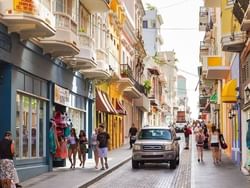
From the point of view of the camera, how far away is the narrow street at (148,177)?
65.9ft

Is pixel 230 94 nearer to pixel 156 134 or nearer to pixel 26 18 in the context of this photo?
pixel 156 134

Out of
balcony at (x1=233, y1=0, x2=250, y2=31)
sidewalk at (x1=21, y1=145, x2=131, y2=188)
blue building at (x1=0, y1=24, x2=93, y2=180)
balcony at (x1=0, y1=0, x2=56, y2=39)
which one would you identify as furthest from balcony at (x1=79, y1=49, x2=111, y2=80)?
balcony at (x1=233, y1=0, x2=250, y2=31)

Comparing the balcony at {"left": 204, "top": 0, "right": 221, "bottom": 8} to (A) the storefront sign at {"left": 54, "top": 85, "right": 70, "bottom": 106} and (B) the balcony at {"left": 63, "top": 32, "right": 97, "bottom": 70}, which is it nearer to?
(B) the balcony at {"left": 63, "top": 32, "right": 97, "bottom": 70}

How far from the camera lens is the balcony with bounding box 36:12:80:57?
21538mm

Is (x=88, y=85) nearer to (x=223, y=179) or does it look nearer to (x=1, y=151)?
(x=223, y=179)

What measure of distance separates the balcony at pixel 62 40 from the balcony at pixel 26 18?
2.07 m

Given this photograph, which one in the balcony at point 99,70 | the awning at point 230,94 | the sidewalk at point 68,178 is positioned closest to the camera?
the sidewalk at point 68,178

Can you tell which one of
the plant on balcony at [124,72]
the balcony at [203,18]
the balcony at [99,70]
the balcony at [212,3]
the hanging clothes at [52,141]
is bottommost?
the hanging clothes at [52,141]

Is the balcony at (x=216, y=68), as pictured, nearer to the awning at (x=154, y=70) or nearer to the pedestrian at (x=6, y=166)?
the pedestrian at (x=6, y=166)

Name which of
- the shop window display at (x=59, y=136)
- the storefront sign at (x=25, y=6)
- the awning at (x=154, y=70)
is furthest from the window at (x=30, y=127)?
the awning at (x=154, y=70)

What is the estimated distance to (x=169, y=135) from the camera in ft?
91.6

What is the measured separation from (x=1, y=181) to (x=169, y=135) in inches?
531

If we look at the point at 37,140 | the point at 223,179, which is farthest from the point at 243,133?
the point at 37,140

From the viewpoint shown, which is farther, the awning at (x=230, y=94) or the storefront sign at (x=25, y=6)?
the awning at (x=230, y=94)
